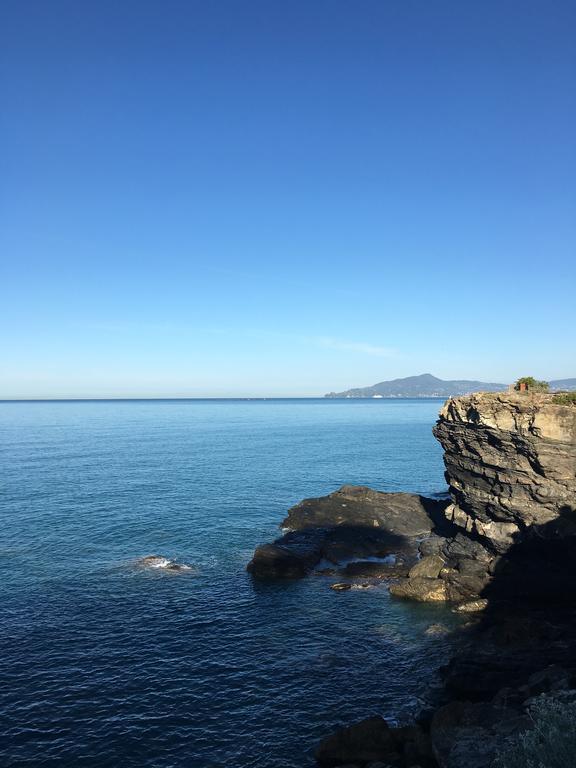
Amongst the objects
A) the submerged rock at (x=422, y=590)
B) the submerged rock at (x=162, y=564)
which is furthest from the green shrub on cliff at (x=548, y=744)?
the submerged rock at (x=162, y=564)

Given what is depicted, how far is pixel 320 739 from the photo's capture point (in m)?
28.7

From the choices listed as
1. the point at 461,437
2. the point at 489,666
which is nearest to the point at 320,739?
the point at 489,666

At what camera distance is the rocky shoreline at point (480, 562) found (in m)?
26.5

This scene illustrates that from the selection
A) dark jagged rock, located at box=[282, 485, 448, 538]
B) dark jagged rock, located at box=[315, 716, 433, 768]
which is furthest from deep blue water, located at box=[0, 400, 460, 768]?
dark jagged rock, located at box=[282, 485, 448, 538]

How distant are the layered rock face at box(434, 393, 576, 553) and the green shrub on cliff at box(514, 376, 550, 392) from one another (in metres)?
3.18

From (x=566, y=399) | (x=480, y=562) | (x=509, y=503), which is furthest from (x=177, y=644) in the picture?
(x=566, y=399)

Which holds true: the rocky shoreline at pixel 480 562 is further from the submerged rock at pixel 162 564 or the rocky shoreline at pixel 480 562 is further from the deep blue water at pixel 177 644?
the submerged rock at pixel 162 564

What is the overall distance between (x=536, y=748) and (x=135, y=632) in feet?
103

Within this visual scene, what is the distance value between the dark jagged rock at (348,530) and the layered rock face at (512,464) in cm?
964

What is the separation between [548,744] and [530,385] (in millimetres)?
42450

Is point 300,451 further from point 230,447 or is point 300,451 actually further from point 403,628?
point 403,628

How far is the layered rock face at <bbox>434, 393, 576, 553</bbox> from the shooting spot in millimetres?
47844

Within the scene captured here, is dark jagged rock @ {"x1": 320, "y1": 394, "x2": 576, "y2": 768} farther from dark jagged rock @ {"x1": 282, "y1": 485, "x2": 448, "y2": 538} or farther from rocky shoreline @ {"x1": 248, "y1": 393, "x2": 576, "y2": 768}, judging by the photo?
dark jagged rock @ {"x1": 282, "y1": 485, "x2": 448, "y2": 538}

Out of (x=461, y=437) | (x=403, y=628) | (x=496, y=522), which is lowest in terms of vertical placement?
(x=403, y=628)
